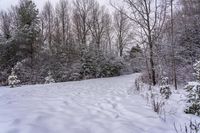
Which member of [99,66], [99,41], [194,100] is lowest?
[194,100]

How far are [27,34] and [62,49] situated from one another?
3489 millimetres

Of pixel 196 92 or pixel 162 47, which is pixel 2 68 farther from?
pixel 196 92

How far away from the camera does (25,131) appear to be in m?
2.55

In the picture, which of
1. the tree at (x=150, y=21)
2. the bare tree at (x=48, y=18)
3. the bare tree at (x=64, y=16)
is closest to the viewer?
the tree at (x=150, y=21)

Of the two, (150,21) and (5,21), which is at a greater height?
(5,21)

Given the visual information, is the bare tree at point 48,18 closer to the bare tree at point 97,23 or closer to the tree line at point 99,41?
the tree line at point 99,41

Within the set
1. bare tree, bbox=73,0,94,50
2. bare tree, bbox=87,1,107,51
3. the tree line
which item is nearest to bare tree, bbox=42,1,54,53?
the tree line

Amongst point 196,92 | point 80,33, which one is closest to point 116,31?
point 80,33

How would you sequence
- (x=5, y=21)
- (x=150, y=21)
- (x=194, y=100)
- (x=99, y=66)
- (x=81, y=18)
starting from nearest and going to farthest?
(x=194, y=100) → (x=150, y=21) → (x=99, y=66) → (x=5, y=21) → (x=81, y=18)

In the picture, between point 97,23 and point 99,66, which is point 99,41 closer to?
point 97,23

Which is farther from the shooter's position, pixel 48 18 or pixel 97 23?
pixel 97 23

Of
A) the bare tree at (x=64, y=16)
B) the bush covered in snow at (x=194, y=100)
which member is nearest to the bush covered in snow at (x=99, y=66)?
the bare tree at (x=64, y=16)

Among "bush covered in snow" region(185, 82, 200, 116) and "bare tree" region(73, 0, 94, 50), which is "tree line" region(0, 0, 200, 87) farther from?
"bush covered in snow" region(185, 82, 200, 116)

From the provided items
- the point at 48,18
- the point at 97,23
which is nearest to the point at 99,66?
the point at 97,23
